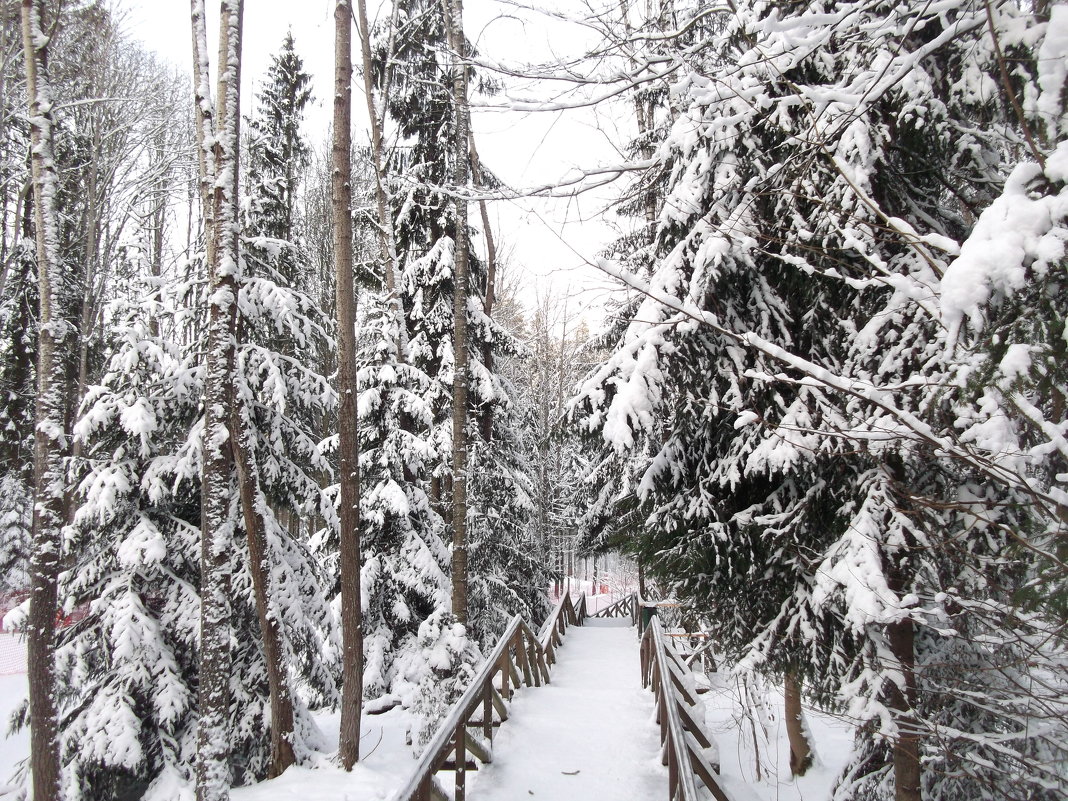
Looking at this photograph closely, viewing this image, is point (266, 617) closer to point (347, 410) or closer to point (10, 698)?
point (347, 410)

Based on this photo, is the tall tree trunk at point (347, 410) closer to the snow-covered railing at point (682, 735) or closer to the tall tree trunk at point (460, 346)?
the tall tree trunk at point (460, 346)

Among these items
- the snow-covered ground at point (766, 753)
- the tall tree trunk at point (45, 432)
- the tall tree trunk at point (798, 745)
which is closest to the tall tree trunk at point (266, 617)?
the tall tree trunk at point (45, 432)

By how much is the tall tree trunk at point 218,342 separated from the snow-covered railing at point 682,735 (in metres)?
4.34

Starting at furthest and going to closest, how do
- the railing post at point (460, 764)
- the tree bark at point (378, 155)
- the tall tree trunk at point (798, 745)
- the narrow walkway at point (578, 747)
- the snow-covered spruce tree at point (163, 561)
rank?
the tree bark at point (378, 155) → the tall tree trunk at point (798, 745) → the snow-covered spruce tree at point (163, 561) → the narrow walkway at point (578, 747) → the railing post at point (460, 764)

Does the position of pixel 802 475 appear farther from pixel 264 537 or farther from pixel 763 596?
pixel 264 537

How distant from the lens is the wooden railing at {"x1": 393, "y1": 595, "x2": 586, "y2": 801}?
390 cm

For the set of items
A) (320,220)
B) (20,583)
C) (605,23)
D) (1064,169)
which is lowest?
(20,583)

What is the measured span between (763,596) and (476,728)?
3245mm

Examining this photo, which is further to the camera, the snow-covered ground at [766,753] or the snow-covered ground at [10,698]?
the snow-covered ground at [10,698]

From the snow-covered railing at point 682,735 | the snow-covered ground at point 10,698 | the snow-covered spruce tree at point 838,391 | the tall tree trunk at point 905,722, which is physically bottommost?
the snow-covered ground at point 10,698

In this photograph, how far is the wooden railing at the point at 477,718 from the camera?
390cm

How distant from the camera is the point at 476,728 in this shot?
642 centimetres

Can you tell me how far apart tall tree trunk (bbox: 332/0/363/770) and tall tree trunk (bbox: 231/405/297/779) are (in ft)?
2.47

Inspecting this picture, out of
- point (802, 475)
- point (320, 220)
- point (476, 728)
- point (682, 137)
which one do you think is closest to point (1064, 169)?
point (682, 137)
